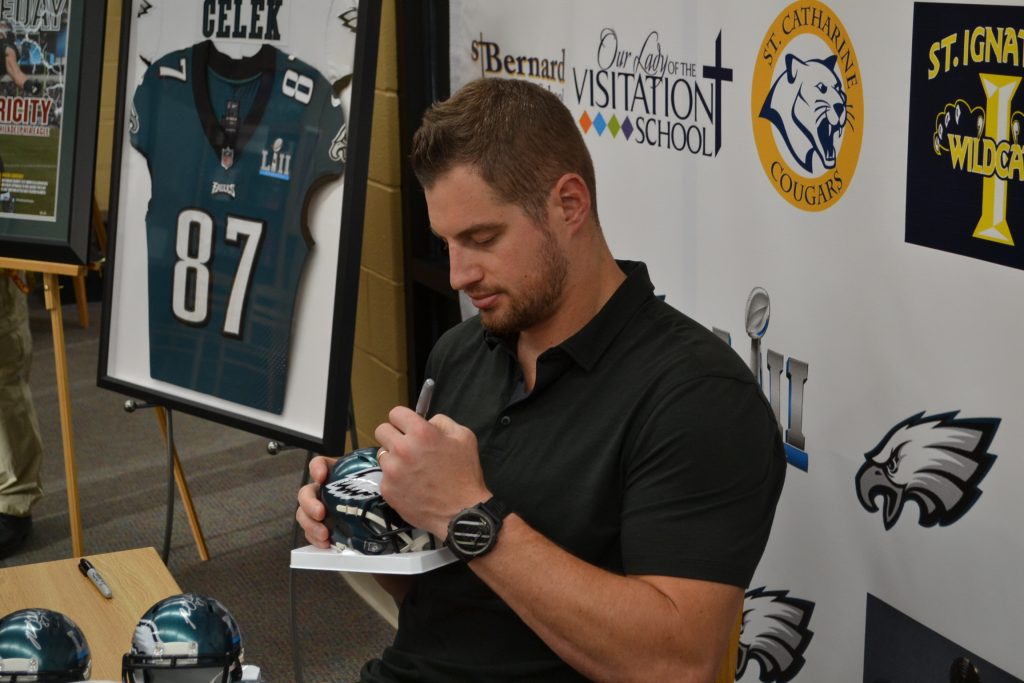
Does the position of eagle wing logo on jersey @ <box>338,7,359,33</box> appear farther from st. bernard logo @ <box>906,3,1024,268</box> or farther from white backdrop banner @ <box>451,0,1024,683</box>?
st. bernard logo @ <box>906,3,1024,268</box>

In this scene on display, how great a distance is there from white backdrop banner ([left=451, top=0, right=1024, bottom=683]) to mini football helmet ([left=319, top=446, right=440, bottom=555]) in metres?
0.67

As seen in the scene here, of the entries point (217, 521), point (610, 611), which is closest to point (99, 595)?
point (610, 611)

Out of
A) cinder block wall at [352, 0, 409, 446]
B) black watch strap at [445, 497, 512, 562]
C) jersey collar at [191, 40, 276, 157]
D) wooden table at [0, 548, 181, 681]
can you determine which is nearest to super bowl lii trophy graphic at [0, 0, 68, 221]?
jersey collar at [191, 40, 276, 157]

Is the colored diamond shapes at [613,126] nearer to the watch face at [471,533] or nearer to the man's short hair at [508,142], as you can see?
the man's short hair at [508,142]

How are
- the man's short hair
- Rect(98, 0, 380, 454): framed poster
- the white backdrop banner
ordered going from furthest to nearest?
→ Rect(98, 0, 380, 454): framed poster → the white backdrop banner → the man's short hair

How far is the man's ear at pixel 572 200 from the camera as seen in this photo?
1.33 meters

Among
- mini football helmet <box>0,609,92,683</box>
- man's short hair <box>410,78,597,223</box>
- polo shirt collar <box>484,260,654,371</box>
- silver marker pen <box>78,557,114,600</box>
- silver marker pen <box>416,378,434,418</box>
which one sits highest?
man's short hair <box>410,78,597,223</box>

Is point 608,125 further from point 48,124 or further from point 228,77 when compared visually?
point 48,124

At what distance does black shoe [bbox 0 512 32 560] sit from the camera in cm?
338

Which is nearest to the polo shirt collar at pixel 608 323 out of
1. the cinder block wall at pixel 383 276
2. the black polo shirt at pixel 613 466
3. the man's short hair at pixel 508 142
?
the black polo shirt at pixel 613 466

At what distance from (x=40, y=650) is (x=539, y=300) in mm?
610

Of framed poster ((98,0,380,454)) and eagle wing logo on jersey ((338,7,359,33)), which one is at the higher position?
eagle wing logo on jersey ((338,7,359,33))

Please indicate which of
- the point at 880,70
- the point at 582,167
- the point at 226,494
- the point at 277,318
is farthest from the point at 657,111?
the point at 226,494

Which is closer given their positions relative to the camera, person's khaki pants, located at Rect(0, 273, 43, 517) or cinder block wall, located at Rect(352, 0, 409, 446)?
cinder block wall, located at Rect(352, 0, 409, 446)
